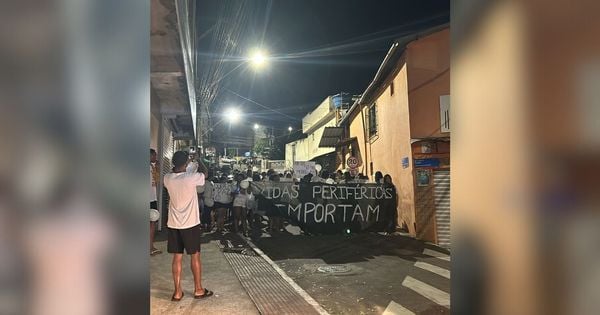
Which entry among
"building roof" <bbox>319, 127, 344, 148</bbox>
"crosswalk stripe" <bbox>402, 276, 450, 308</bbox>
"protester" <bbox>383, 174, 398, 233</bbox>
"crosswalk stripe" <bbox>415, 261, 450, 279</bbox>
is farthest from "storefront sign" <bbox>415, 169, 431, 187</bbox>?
"building roof" <bbox>319, 127, 344, 148</bbox>

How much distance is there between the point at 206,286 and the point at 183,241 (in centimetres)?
112

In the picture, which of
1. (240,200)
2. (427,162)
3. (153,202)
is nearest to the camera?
(153,202)

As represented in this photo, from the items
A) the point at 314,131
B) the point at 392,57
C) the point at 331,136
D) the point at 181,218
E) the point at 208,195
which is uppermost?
the point at 392,57

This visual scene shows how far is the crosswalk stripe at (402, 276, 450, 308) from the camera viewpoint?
17.4 feet

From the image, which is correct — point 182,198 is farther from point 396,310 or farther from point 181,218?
point 396,310
